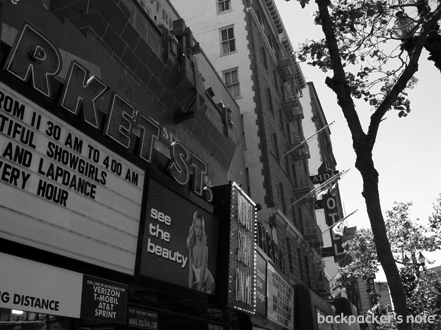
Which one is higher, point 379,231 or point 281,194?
point 281,194

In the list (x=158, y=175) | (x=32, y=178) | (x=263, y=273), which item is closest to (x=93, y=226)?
(x=32, y=178)

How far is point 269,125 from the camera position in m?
28.4

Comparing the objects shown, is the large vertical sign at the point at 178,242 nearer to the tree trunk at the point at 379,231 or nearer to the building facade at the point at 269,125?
the tree trunk at the point at 379,231

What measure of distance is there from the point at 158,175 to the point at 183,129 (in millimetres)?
5814

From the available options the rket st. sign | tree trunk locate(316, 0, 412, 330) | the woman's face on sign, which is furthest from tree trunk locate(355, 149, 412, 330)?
the rket st. sign

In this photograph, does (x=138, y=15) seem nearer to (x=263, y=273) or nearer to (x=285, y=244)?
(x=263, y=273)

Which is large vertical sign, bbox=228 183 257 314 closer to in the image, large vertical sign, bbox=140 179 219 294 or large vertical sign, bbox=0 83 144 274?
large vertical sign, bbox=140 179 219 294

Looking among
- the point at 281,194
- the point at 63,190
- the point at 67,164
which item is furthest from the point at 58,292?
the point at 281,194

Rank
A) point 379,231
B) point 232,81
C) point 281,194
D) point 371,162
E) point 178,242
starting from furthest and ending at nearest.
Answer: point 232,81, point 281,194, point 178,242, point 371,162, point 379,231

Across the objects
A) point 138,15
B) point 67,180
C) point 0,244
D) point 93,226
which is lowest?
point 0,244

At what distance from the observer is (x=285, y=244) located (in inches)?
1070

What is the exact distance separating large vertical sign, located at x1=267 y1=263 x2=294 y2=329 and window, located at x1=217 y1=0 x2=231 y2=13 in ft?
59.1

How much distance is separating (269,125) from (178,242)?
59.8ft

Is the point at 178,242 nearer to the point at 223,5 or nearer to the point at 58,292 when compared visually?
the point at 58,292
